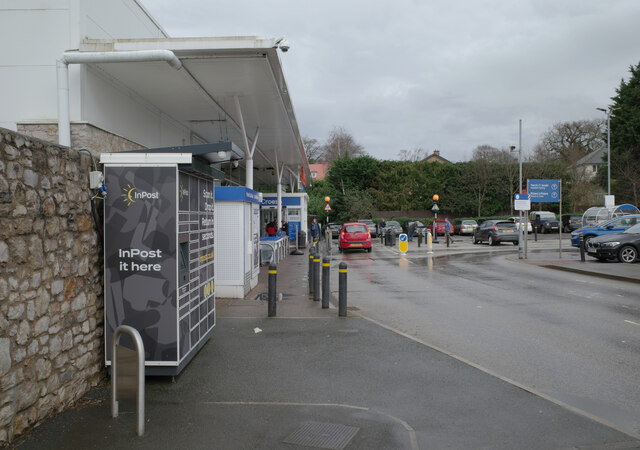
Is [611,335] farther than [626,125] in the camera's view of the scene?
No

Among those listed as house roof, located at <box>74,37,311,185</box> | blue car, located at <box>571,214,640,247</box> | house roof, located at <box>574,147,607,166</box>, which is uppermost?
house roof, located at <box>574,147,607,166</box>

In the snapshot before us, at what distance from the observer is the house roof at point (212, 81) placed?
966cm

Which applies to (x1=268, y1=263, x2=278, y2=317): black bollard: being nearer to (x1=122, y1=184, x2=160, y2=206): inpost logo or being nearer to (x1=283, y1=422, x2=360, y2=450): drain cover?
(x1=122, y1=184, x2=160, y2=206): inpost logo

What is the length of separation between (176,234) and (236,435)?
217 centimetres

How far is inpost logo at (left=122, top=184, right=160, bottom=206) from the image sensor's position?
528 cm

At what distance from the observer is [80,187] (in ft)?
16.3

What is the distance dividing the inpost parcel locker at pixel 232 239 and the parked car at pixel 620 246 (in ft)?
45.6

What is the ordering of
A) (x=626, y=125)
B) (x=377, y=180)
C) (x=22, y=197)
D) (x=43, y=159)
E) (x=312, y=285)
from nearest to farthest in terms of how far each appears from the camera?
(x=22, y=197) → (x=43, y=159) → (x=312, y=285) → (x=626, y=125) → (x=377, y=180)

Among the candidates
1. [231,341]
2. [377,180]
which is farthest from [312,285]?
[377,180]

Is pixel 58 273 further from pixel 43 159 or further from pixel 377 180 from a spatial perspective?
pixel 377 180

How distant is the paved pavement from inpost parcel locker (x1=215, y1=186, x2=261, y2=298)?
3.84m

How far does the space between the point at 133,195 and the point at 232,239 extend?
5.58 m

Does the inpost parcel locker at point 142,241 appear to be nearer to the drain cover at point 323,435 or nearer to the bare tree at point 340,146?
the drain cover at point 323,435

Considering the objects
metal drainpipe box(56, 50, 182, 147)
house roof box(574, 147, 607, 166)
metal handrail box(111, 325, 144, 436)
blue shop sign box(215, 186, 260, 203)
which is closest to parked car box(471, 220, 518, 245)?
blue shop sign box(215, 186, 260, 203)
